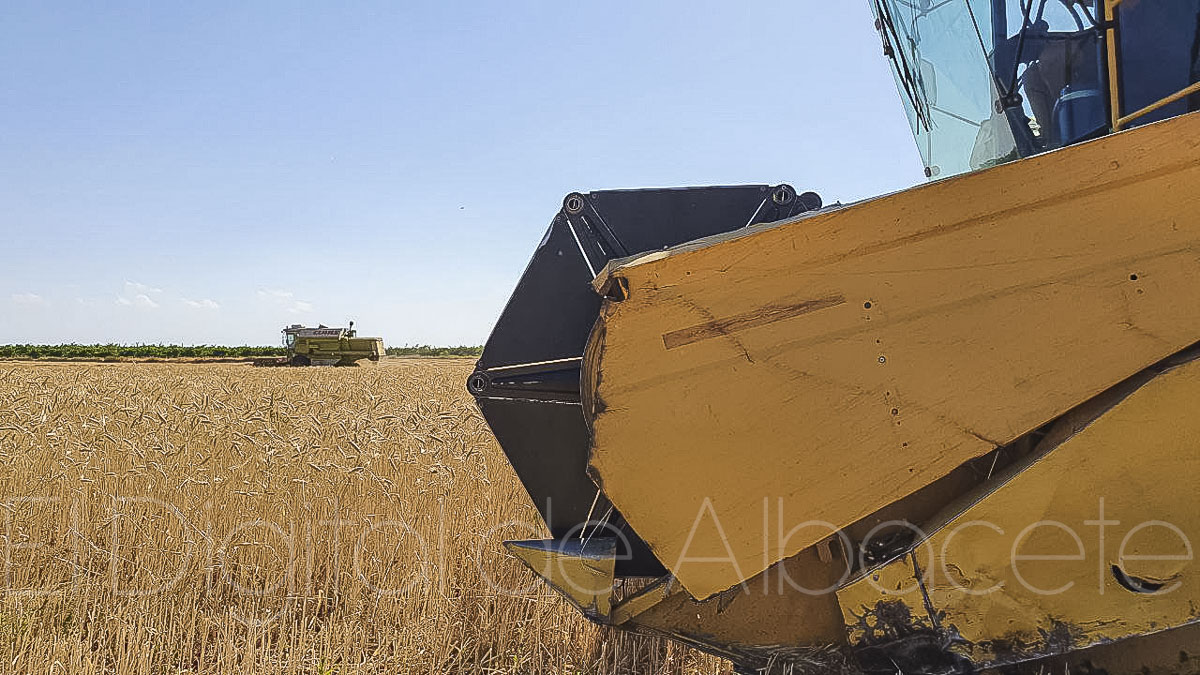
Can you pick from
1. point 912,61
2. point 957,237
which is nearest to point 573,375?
point 957,237

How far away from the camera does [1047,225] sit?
1.29m

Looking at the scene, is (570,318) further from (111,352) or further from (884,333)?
(111,352)

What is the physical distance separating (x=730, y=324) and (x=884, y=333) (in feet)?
0.89

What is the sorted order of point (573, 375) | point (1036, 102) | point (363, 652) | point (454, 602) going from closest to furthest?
point (573, 375) → point (1036, 102) → point (363, 652) → point (454, 602)

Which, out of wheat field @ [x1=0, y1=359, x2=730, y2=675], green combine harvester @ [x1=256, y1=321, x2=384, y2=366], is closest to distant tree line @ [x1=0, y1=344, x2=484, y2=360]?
green combine harvester @ [x1=256, y1=321, x2=384, y2=366]

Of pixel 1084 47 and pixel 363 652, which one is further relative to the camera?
pixel 363 652

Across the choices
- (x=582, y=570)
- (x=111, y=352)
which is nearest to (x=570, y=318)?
(x=582, y=570)

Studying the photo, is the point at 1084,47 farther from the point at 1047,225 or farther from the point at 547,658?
the point at 547,658

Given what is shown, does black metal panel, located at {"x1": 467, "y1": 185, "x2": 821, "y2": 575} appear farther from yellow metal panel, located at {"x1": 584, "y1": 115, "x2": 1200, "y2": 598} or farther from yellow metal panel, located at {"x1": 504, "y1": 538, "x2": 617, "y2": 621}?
yellow metal panel, located at {"x1": 584, "y1": 115, "x2": 1200, "y2": 598}

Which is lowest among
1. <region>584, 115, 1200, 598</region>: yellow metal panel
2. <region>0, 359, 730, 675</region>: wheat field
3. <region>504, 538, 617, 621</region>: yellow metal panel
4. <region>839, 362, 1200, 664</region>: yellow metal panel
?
<region>0, 359, 730, 675</region>: wheat field

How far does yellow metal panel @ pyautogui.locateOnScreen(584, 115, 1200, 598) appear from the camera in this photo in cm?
128

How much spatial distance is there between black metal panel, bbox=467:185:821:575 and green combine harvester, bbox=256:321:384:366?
1310 inches

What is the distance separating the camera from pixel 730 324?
1.34 m

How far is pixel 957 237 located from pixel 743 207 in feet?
2.41
